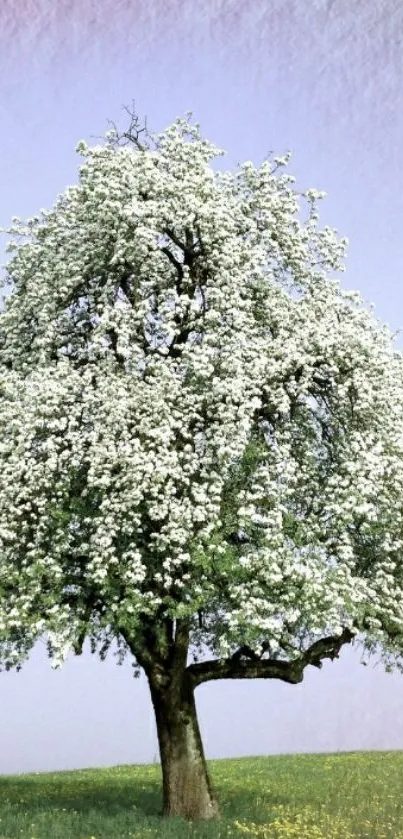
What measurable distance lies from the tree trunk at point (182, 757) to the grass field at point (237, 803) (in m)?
0.60

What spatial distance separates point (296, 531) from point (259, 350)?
4249 mm

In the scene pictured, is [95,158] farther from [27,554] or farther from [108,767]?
[108,767]

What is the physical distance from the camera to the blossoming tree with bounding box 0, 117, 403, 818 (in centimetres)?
2083

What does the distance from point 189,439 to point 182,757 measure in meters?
7.59

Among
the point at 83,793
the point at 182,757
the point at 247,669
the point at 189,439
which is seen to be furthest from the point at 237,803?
the point at 189,439

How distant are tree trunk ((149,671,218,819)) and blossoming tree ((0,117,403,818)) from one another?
0.14ft

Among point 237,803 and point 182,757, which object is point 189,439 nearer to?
point 182,757

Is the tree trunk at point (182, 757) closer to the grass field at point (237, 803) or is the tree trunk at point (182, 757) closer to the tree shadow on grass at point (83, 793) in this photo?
the grass field at point (237, 803)

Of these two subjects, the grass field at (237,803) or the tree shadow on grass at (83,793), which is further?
the tree shadow on grass at (83,793)

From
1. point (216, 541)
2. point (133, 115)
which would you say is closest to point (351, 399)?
point (216, 541)

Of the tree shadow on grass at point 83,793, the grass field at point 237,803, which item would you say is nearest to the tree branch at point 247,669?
the grass field at point 237,803

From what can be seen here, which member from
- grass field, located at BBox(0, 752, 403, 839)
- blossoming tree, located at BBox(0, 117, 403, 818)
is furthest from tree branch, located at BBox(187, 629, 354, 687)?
grass field, located at BBox(0, 752, 403, 839)

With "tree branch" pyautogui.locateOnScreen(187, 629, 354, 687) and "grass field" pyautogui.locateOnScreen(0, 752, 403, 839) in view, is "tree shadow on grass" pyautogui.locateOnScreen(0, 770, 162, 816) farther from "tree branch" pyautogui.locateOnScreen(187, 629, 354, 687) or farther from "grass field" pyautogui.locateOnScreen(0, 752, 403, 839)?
"tree branch" pyautogui.locateOnScreen(187, 629, 354, 687)

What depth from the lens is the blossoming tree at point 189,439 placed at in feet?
68.3
